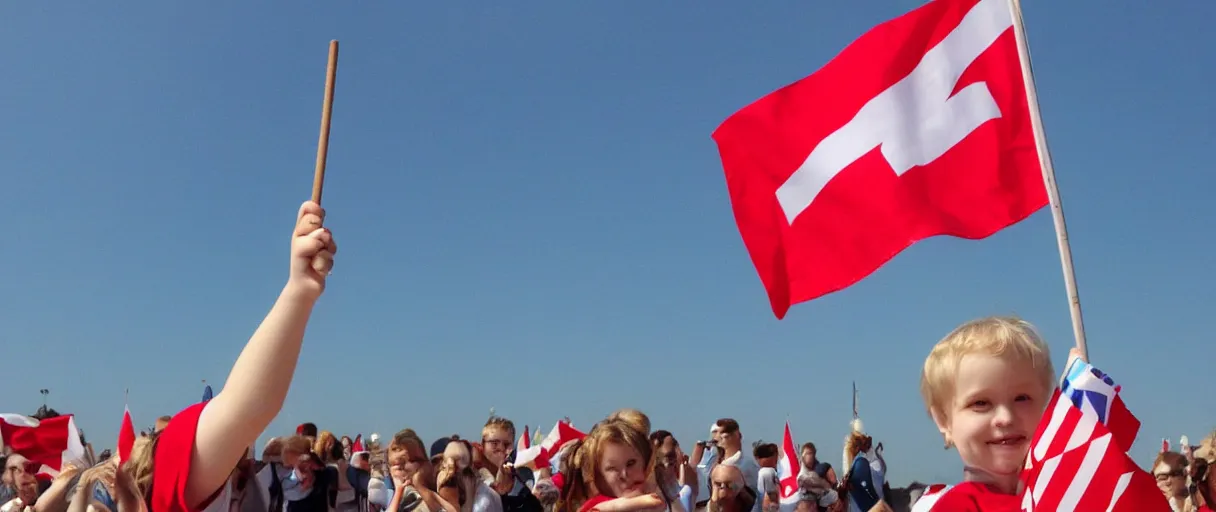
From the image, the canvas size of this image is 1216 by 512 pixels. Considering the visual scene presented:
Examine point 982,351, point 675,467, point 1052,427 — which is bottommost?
point 1052,427

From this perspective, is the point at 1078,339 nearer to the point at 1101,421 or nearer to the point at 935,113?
the point at 1101,421

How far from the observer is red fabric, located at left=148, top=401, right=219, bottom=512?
1999 millimetres

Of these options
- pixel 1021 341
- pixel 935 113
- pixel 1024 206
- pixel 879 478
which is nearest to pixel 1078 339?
pixel 1021 341

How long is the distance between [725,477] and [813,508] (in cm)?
200

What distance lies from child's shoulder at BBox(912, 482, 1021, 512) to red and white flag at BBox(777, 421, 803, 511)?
8795 mm

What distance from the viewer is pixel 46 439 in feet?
38.0

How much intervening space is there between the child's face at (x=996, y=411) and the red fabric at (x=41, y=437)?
11.0 m

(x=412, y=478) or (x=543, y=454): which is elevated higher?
(x=543, y=454)

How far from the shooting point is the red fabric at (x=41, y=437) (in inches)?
452

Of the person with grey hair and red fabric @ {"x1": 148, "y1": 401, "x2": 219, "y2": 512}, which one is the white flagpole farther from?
the person with grey hair

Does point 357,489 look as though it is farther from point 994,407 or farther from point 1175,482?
point 994,407

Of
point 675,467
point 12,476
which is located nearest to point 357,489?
point 675,467

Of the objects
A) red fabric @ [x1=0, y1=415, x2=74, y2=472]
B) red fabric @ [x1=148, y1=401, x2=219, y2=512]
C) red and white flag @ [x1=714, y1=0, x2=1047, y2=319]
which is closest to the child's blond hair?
red fabric @ [x1=148, y1=401, x2=219, y2=512]

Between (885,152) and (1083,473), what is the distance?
2.59 metres
